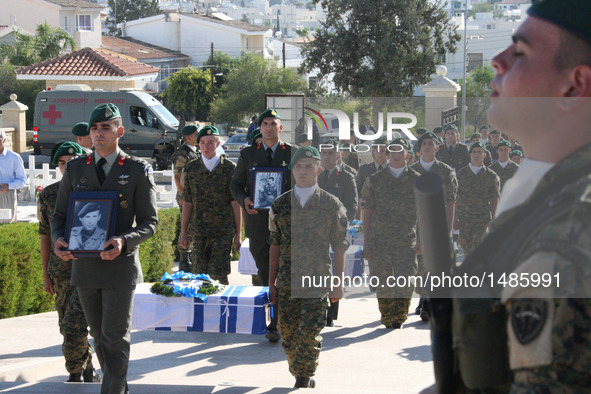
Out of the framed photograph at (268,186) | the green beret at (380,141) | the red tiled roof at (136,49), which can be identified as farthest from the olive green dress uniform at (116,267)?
the red tiled roof at (136,49)

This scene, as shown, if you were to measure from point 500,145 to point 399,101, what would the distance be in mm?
1899

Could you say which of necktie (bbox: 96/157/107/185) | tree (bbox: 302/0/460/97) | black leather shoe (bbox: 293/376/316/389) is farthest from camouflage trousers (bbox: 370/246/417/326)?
tree (bbox: 302/0/460/97)

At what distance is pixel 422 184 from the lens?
1759mm

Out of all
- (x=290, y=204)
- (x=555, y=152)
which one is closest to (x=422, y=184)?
(x=555, y=152)

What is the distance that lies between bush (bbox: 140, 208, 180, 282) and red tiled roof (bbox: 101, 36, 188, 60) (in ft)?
163

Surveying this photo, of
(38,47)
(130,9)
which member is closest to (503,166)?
(38,47)

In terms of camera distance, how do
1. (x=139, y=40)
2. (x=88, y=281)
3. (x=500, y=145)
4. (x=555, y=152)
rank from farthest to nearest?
1. (x=139, y=40)
2. (x=500, y=145)
3. (x=88, y=281)
4. (x=555, y=152)

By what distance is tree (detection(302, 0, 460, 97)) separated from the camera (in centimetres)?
3981

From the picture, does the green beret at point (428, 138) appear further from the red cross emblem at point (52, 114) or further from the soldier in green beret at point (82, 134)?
the red cross emblem at point (52, 114)

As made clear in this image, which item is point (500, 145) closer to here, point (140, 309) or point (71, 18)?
point (140, 309)

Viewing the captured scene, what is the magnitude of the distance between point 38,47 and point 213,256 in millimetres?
47548

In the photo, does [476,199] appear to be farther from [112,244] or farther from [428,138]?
[112,244]

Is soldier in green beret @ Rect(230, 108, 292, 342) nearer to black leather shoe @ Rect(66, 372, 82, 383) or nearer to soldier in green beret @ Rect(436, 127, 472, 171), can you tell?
soldier in green beret @ Rect(436, 127, 472, 171)

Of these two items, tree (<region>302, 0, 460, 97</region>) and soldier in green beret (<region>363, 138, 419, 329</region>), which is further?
tree (<region>302, 0, 460, 97</region>)
